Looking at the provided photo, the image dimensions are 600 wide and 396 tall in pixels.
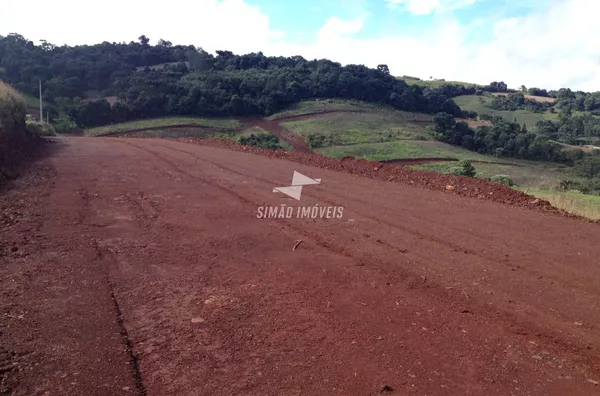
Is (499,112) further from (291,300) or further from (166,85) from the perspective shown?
(291,300)

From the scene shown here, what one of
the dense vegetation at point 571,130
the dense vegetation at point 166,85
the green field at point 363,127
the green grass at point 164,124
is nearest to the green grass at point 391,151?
the green field at point 363,127

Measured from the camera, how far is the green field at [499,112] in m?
71.1

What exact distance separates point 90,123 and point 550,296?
149 ft

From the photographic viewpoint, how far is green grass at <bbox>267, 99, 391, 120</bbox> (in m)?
53.1

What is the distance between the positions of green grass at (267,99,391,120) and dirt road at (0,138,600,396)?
44425 millimetres

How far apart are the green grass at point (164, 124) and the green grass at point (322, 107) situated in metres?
6.44

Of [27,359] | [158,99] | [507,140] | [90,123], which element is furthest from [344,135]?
[27,359]

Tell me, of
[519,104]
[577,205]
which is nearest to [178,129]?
[577,205]

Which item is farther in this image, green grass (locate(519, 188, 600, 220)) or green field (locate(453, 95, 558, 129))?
green field (locate(453, 95, 558, 129))

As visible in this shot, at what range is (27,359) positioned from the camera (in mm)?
3717

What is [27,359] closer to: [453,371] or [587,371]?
[453,371]

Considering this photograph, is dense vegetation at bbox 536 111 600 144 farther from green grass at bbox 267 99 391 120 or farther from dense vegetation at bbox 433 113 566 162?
green grass at bbox 267 99 391 120

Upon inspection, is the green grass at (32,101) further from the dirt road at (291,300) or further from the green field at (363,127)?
the dirt road at (291,300)

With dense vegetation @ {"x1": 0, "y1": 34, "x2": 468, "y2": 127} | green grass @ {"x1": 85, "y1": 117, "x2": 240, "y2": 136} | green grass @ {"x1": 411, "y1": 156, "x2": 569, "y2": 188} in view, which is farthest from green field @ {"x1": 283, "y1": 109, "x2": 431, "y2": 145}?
green grass @ {"x1": 411, "y1": 156, "x2": 569, "y2": 188}
